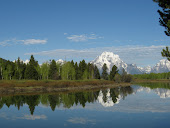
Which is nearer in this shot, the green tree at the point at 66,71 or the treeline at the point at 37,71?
the treeline at the point at 37,71

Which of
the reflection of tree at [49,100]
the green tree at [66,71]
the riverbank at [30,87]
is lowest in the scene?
the reflection of tree at [49,100]

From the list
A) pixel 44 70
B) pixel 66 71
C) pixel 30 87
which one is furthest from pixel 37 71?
pixel 30 87

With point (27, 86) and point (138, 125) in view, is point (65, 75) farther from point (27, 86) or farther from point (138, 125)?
point (138, 125)

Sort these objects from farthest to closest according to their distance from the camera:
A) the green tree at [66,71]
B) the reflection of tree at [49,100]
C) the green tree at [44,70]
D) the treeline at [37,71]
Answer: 1. the green tree at [66,71]
2. the green tree at [44,70]
3. the treeline at [37,71]
4. the reflection of tree at [49,100]

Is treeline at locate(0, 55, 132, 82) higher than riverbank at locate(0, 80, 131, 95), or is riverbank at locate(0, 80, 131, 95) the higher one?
treeline at locate(0, 55, 132, 82)

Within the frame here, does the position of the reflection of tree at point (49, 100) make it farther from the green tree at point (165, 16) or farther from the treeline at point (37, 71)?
the treeline at point (37, 71)

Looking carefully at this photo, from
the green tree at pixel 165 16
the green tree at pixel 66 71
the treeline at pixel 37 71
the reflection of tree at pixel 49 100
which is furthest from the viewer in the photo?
the green tree at pixel 66 71

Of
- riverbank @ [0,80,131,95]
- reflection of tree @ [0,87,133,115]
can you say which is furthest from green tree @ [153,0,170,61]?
riverbank @ [0,80,131,95]

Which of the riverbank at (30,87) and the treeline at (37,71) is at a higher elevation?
the treeline at (37,71)

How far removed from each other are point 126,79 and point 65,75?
167 ft

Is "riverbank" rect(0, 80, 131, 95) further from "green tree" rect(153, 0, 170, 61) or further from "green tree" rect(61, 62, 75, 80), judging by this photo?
"green tree" rect(153, 0, 170, 61)

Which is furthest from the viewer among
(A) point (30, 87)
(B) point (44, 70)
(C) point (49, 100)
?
(B) point (44, 70)

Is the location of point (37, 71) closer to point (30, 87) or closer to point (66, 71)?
point (66, 71)

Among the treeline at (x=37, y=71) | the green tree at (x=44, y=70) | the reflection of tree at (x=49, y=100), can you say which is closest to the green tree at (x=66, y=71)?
the treeline at (x=37, y=71)
